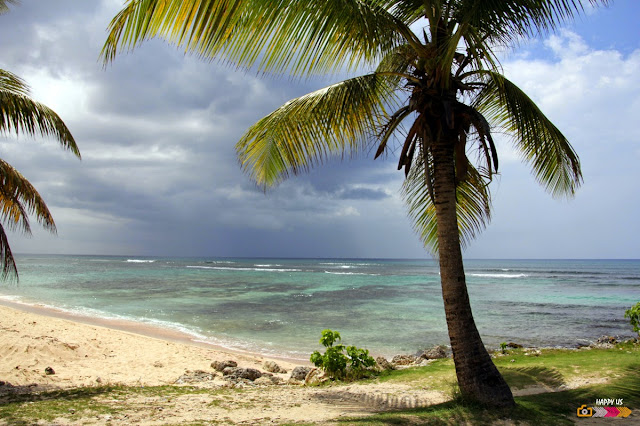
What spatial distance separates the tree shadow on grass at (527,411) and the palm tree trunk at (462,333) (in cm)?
19

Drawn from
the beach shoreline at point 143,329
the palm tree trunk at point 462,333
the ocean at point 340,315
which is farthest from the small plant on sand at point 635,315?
the beach shoreline at point 143,329

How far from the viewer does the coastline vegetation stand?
4324 mm

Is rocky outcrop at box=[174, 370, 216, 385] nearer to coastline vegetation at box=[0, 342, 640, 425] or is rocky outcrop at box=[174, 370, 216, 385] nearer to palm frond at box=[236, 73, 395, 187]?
coastline vegetation at box=[0, 342, 640, 425]

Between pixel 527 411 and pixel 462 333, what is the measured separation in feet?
3.35

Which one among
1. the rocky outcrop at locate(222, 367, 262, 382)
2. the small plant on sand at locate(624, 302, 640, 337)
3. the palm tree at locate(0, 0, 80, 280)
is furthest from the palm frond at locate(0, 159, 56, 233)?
the small plant on sand at locate(624, 302, 640, 337)

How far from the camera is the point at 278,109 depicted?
5.78 m

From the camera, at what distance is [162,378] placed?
8281 millimetres

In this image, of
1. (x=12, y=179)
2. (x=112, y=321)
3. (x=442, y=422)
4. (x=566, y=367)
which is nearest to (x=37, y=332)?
(x=112, y=321)

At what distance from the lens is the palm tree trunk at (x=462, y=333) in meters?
4.52

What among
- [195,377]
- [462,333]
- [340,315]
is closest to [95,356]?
[195,377]

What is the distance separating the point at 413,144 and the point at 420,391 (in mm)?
3750

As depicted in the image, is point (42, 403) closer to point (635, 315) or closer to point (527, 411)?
point (527, 411)

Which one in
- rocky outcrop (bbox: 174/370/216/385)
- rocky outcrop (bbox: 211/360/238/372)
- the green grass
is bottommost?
rocky outcrop (bbox: 211/360/238/372)

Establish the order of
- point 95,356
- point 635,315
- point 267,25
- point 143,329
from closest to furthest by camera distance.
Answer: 1. point 267,25
2. point 635,315
3. point 95,356
4. point 143,329
